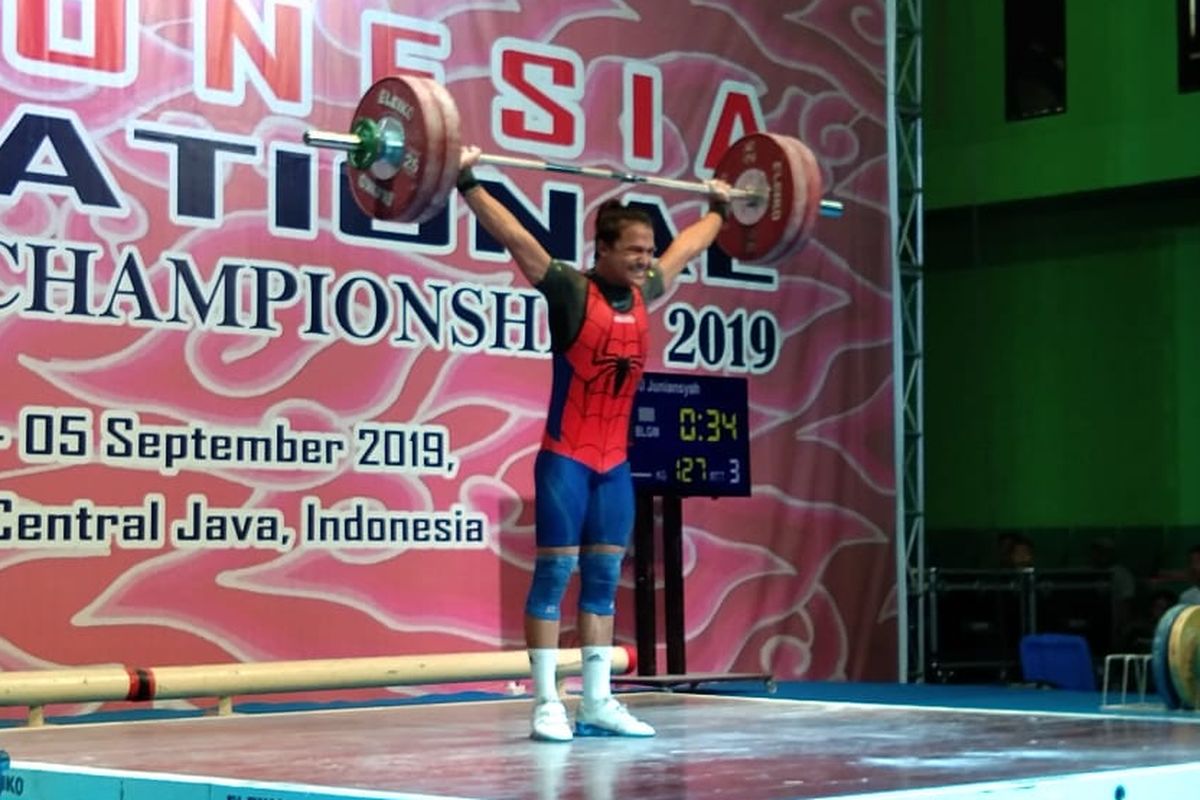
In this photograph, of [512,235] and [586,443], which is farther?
[586,443]

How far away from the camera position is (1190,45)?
11461 millimetres

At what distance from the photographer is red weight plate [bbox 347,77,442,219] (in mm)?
5414

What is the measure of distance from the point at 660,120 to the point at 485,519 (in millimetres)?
2431

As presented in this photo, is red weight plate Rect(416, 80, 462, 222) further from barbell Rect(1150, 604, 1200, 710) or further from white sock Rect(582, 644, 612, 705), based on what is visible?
barbell Rect(1150, 604, 1200, 710)

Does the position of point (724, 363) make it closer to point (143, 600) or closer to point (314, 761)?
point (143, 600)

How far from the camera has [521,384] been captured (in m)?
9.80

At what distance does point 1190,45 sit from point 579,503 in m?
7.49

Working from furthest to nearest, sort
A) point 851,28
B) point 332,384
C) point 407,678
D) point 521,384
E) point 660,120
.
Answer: point 851,28, point 660,120, point 521,384, point 332,384, point 407,678

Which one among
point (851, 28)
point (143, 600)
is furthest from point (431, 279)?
point (851, 28)

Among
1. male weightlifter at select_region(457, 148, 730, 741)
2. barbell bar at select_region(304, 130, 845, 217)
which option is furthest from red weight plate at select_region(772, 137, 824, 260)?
male weightlifter at select_region(457, 148, 730, 741)

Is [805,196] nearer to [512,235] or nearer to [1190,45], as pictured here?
[512,235]

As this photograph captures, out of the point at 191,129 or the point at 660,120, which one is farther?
the point at 660,120

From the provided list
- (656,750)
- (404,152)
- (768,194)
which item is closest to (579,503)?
(656,750)

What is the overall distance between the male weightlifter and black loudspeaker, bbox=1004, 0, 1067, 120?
7312 mm
